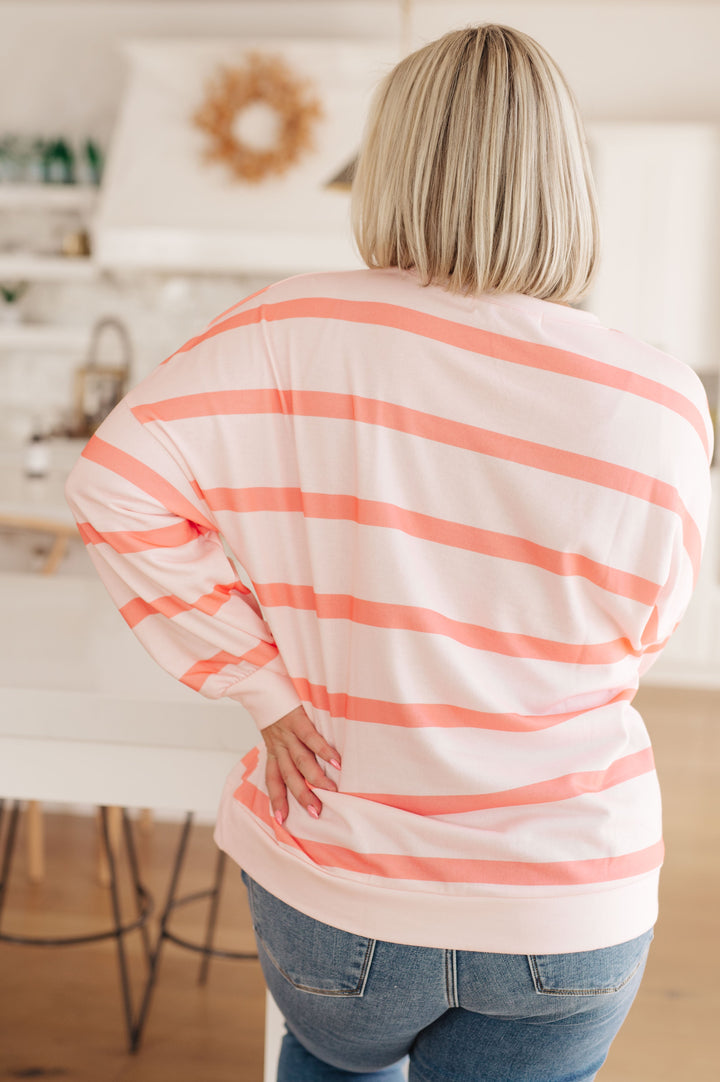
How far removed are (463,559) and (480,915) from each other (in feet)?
0.86

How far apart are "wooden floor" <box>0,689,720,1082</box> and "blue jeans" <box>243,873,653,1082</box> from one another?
112 cm

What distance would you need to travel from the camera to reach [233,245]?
189 inches

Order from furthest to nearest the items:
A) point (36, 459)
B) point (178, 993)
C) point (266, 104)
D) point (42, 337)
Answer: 1. point (42, 337)
2. point (266, 104)
3. point (36, 459)
4. point (178, 993)

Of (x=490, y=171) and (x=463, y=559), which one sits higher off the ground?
(x=490, y=171)

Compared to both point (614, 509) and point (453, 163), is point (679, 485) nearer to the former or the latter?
point (614, 509)

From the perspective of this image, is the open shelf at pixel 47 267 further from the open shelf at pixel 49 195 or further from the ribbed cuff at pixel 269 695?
the ribbed cuff at pixel 269 695

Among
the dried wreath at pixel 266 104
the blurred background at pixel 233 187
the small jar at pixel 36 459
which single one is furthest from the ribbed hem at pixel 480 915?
the dried wreath at pixel 266 104

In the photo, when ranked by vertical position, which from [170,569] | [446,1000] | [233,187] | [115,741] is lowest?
[115,741]

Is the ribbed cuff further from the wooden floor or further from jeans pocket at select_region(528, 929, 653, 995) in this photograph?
the wooden floor

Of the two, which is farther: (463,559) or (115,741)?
(115,741)

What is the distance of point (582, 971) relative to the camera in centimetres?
76

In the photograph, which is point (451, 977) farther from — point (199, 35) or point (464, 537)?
point (199, 35)

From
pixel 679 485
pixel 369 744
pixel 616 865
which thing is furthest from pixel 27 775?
pixel 679 485

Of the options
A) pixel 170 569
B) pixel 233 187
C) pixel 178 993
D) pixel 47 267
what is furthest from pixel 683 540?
pixel 47 267
